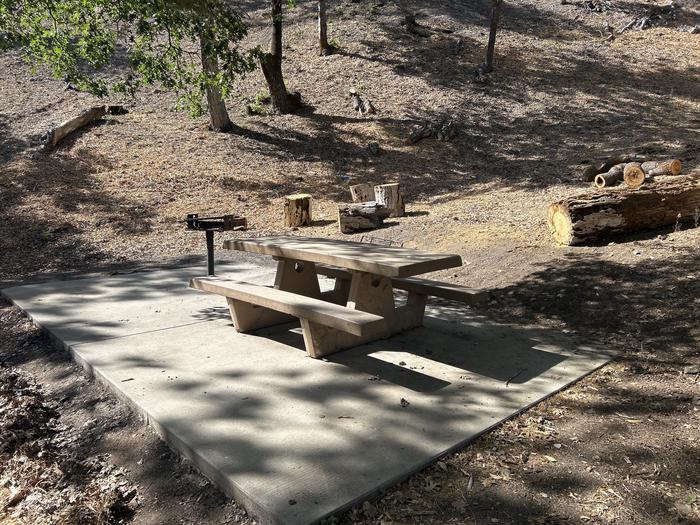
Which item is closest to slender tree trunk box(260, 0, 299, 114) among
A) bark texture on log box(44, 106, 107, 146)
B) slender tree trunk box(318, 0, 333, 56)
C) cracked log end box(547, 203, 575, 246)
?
slender tree trunk box(318, 0, 333, 56)

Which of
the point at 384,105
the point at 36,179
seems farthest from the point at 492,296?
the point at 384,105

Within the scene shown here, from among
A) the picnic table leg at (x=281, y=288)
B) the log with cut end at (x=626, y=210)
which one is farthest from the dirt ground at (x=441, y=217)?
the picnic table leg at (x=281, y=288)

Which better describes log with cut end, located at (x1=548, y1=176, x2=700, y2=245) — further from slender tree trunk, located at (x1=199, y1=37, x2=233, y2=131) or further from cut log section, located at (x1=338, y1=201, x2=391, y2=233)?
slender tree trunk, located at (x1=199, y1=37, x2=233, y2=131)

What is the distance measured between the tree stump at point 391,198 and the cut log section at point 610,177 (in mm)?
3033

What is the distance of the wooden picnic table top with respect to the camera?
141 inches

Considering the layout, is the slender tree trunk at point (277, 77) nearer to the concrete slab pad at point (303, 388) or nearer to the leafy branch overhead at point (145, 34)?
the leafy branch overhead at point (145, 34)

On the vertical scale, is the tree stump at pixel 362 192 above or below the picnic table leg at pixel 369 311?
above

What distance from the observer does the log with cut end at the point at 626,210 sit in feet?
20.5

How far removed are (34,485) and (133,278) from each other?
13.1 ft

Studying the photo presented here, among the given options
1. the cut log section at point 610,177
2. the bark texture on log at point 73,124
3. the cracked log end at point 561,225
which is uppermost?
the bark texture on log at point 73,124

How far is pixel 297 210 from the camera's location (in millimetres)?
9625

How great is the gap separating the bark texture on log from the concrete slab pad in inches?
315

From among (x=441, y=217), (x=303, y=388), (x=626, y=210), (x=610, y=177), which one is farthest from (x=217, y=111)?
(x=303, y=388)

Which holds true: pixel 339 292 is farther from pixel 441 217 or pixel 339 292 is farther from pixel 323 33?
pixel 323 33
